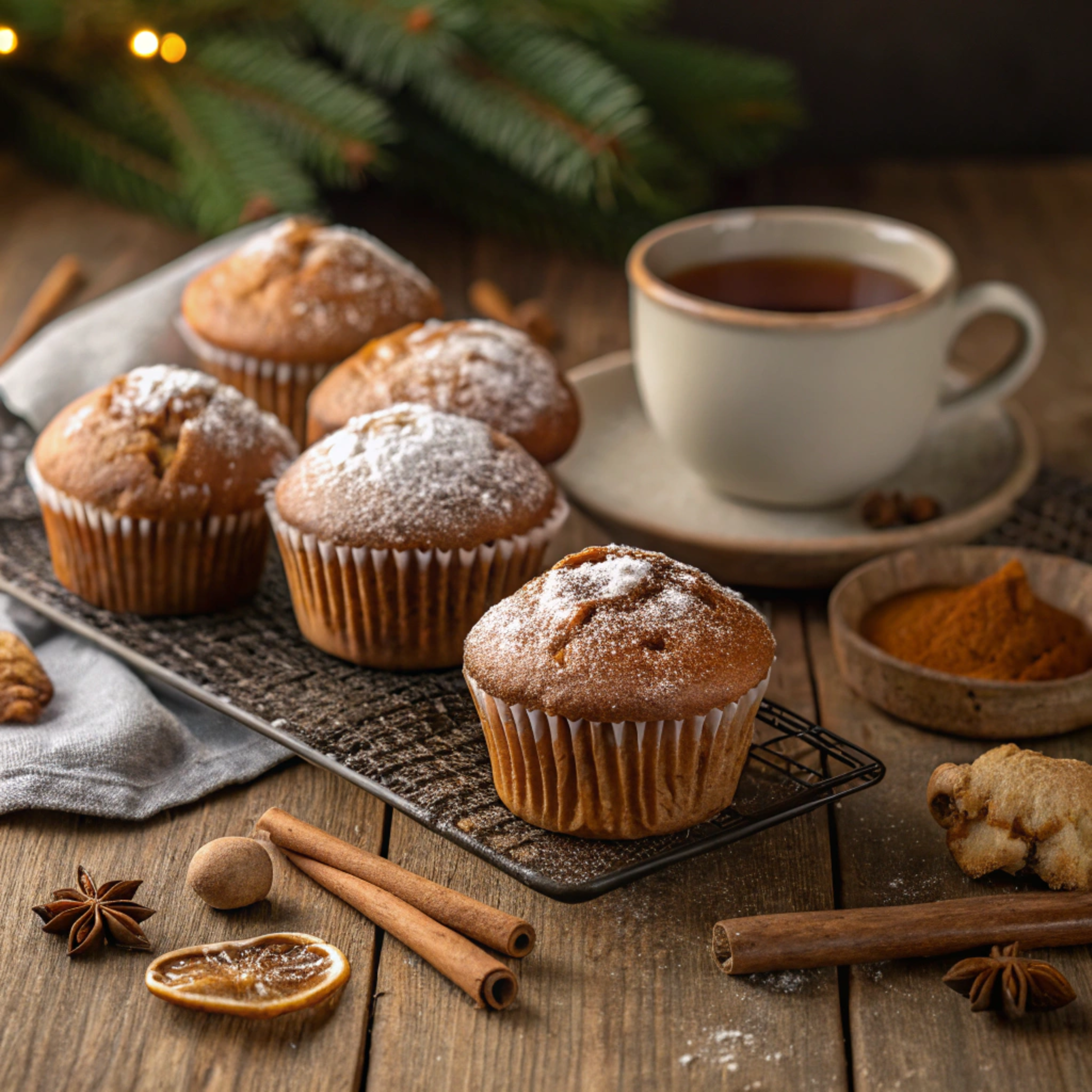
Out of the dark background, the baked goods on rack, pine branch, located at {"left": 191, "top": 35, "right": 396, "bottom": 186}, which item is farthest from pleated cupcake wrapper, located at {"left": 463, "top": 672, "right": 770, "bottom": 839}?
the dark background

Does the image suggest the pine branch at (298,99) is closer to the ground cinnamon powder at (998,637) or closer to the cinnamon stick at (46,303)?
the cinnamon stick at (46,303)

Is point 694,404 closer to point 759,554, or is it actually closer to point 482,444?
point 759,554

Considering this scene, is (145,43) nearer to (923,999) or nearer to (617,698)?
(617,698)

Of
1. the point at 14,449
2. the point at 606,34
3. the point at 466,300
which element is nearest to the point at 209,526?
the point at 14,449

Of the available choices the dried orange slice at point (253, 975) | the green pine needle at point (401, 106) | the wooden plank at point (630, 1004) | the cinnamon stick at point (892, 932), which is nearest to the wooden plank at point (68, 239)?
the green pine needle at point (401, 106)

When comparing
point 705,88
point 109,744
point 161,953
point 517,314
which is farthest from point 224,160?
point 161,953

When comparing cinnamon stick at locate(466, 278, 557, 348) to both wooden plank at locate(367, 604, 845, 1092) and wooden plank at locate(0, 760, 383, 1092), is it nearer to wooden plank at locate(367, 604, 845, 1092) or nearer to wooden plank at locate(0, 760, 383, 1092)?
wooden plank at locate(0, 760, 383, 1092)
